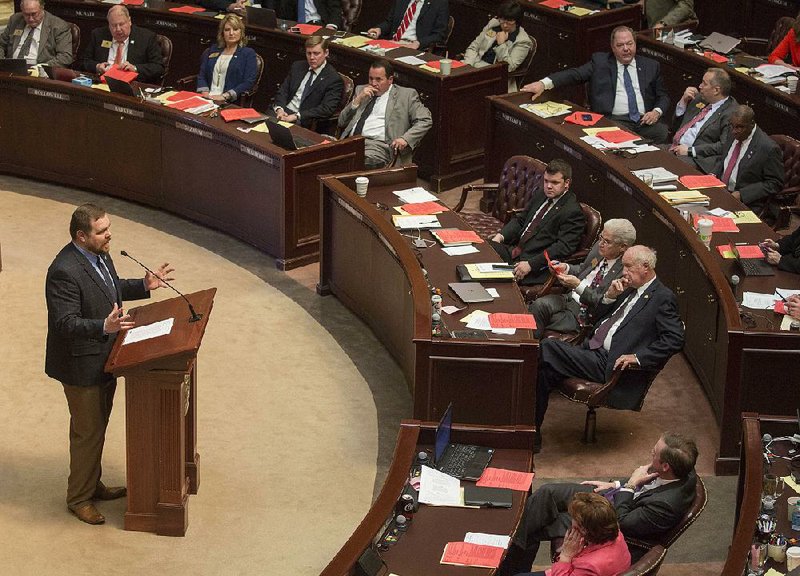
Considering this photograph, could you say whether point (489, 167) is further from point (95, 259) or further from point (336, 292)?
point (95, 259)

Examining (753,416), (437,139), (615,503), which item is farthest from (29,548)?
(437,139)

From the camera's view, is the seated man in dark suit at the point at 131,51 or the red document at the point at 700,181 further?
the seated man in dark suit at the point at 131,51

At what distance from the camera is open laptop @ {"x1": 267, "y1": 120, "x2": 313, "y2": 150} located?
9906 millimetres

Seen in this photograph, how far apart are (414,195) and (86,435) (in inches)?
138

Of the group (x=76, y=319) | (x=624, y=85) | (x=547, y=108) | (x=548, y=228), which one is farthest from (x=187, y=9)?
(x=76, y=319)

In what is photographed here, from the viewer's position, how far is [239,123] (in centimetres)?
1066

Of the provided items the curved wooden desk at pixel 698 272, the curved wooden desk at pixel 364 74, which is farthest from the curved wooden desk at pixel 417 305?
the curved wooden desk at pixel 364 74

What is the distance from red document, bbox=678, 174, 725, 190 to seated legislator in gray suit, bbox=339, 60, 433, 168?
231cm

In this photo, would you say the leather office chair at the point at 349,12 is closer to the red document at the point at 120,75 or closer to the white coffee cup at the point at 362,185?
the red document at the point at 120,75

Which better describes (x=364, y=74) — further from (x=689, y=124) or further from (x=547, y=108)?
(x=689, y=124)

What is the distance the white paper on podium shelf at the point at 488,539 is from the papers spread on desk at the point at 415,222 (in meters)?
3.47

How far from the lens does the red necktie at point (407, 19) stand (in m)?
13.2

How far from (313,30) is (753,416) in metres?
7.54

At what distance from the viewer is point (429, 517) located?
5.89 metres
